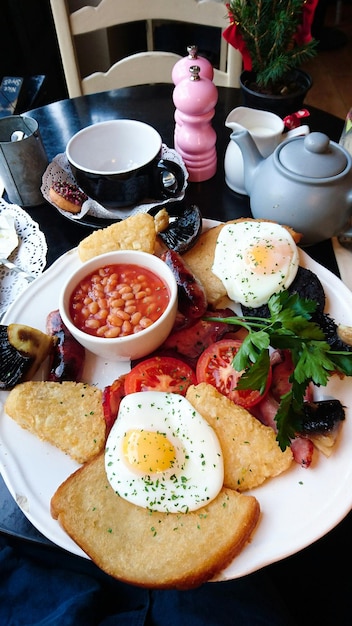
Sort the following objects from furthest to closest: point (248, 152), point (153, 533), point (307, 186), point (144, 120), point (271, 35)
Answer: point (144, 120)
point (271, 35)
point (248, 152)
point (307, 186)
point (153, 533)

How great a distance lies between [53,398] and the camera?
4.68ft

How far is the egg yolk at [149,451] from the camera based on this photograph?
1.23 metres

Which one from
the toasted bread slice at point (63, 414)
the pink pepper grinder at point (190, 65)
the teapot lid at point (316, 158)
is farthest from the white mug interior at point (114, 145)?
the toasted bread slice at point (63, 414)

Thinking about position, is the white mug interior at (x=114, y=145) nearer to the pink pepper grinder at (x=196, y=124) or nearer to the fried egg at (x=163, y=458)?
the pink pepper grinder at (x=196, y=124)

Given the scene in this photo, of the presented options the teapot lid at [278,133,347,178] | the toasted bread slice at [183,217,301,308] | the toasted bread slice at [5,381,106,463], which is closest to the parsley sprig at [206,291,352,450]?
the toasted bread slice at [183,217,301,308]

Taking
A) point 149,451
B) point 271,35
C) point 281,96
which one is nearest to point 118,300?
point 149,451

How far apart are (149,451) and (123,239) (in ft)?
2.72

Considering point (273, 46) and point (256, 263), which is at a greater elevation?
point (273, 46)

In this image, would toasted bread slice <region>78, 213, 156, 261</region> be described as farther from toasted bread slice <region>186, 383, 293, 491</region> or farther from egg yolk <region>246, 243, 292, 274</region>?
toasted bread slice <region>186, 383, 293, 491</region>

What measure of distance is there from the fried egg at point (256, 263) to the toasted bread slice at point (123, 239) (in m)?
0.26

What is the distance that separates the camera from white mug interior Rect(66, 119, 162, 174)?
2.15 metres

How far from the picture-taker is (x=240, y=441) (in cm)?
132

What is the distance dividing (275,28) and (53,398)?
1772mm

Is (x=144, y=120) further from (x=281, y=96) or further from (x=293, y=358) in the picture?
(x=293, y=358)
